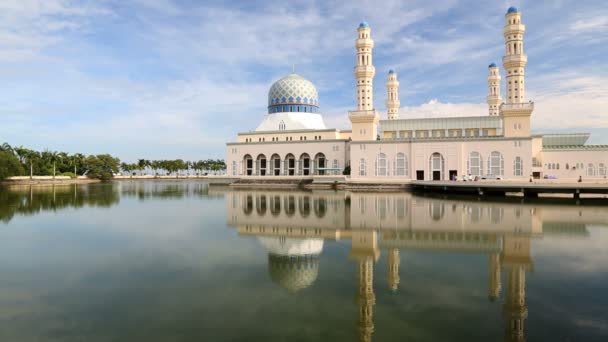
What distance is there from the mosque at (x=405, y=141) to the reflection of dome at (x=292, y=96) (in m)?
0.13

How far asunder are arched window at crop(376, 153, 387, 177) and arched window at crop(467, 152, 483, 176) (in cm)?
805

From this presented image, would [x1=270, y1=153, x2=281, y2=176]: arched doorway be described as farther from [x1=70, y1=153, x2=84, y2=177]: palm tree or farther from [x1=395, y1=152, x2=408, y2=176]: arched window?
[x1=70, y1=153, x2=84, y2=177]: palm tree

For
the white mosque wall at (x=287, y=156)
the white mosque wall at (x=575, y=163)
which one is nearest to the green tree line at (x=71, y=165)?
the white mosque wall at (x=287, y=156)

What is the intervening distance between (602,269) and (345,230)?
739 cm

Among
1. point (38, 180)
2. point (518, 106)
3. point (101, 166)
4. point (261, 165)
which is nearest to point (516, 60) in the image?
point (518, 106)

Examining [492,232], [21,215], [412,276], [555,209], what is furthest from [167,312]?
[555,209]

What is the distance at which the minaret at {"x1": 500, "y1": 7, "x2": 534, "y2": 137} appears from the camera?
35.3 m

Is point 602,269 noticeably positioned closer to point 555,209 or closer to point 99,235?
point 555,209

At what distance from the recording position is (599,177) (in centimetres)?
3522

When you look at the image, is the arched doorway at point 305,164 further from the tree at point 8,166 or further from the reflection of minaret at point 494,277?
the tree at point 8,166

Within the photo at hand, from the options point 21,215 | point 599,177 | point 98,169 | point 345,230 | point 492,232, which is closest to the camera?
point 492,232

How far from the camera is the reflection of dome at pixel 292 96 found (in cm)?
5109

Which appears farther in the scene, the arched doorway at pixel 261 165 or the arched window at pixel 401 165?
the arched doorway at pixel 261 165

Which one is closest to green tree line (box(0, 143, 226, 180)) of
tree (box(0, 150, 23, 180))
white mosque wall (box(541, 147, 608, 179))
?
tree (box(0, 150, 23, 180))
